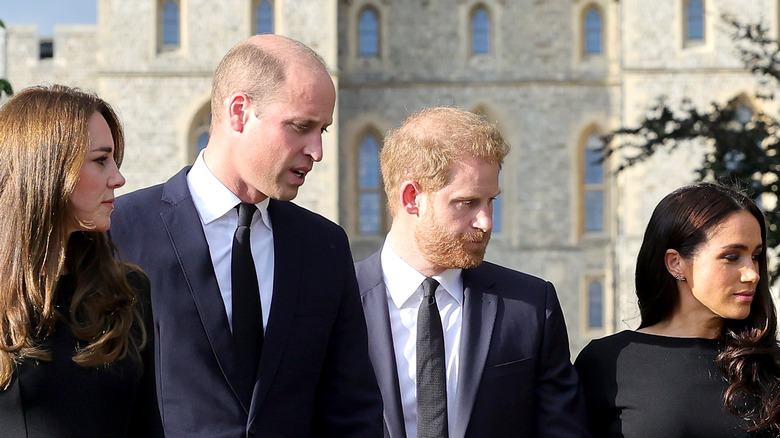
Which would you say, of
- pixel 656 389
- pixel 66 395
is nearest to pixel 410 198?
pixel 656 389

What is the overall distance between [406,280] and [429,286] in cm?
8

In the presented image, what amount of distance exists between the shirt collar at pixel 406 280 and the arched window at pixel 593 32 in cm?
1864

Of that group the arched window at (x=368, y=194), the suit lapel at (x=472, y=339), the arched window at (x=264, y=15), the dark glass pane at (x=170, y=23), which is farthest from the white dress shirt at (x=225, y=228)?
the arched window at (x=368, y=194)

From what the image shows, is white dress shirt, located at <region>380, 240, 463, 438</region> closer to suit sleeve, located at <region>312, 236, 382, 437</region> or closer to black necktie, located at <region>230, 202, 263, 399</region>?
suit sleeve, located at <region>312, 236, 382, 437</region>

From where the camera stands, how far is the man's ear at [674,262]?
356 cm

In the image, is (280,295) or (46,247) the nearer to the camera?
(46,247)

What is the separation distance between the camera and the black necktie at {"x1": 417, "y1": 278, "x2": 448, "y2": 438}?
3.40 meters

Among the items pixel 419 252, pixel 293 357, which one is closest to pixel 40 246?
pixel 293 357

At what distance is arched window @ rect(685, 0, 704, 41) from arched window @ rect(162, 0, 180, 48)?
8.77 metres

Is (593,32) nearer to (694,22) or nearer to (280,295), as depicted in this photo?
(694,22)

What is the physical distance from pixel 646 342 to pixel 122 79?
1768 cm

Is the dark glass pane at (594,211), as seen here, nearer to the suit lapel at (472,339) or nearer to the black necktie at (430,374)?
the suit lapel at (472,339)

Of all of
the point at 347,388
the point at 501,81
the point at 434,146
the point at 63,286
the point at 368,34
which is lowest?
the point at 347,388

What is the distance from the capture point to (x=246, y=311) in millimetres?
2984
